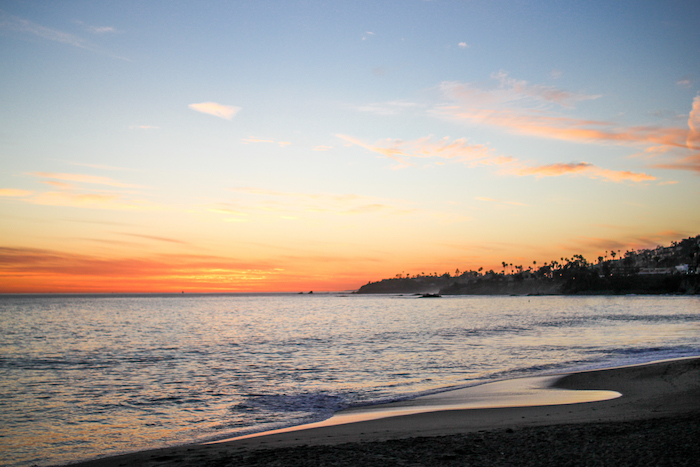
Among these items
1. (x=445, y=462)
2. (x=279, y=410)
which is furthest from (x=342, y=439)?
(x=279, y=410)

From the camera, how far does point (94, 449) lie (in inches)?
439

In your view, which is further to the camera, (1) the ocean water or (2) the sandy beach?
(1) the ocean water

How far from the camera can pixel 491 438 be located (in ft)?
31.9

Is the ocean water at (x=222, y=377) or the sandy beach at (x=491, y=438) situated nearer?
the sandy beach at (x=491, y=438)

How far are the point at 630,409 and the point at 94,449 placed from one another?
14304 millimetres

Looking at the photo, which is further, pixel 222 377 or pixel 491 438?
pixel 222 377

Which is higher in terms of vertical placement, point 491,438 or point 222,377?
point 491,438

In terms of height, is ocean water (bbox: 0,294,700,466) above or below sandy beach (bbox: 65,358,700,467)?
below

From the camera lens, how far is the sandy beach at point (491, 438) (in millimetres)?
8273

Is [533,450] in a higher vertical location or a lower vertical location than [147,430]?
higher

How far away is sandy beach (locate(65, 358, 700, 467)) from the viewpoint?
8.27m

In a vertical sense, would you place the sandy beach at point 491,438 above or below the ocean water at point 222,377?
above

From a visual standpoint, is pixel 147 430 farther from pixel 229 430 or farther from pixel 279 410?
pixel 279 410

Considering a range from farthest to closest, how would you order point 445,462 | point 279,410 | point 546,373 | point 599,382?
point 546,373 < point 599,382 < point 279,410 < point 445,462
